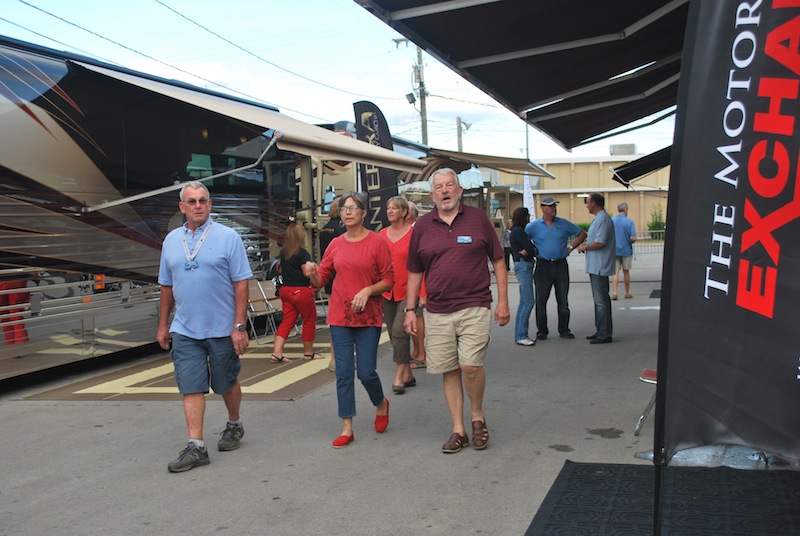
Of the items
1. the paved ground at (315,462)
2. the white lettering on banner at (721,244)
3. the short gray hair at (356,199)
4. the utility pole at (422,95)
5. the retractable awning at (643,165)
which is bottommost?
the paved ground at (315,462)

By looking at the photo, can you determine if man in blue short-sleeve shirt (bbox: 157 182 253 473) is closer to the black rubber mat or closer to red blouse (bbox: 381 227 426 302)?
the black rubber mat

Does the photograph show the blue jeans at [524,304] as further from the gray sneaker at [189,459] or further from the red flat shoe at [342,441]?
the gray sneaker at [189,459]

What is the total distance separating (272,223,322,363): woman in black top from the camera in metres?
9.76

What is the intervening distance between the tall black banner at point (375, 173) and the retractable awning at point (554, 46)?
369 cm

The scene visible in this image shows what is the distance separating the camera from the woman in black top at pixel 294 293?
9758 millimetres

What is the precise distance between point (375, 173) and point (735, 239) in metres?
12.3

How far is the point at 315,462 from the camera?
5.64m

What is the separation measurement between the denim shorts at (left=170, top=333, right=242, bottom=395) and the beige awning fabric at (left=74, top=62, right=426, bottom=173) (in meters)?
3.92

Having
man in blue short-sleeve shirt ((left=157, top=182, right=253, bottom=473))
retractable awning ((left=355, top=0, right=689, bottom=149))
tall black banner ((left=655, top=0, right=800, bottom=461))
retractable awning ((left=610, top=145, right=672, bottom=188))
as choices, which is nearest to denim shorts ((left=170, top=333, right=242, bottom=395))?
man in blue short-sleeve shirt ((left=157, top=182, right=253, bottom=473))

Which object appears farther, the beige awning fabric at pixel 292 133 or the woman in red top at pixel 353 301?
the beige awning fabric at pixel 292 133

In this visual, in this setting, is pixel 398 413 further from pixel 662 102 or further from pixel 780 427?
pixel 662 102

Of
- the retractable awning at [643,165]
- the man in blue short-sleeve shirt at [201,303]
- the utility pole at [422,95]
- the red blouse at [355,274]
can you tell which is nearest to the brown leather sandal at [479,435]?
the red blouse at [355,274]

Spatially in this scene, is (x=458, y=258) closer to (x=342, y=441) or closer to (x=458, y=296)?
(x=458, y=296)

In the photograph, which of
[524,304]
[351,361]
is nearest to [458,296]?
[351,361]
